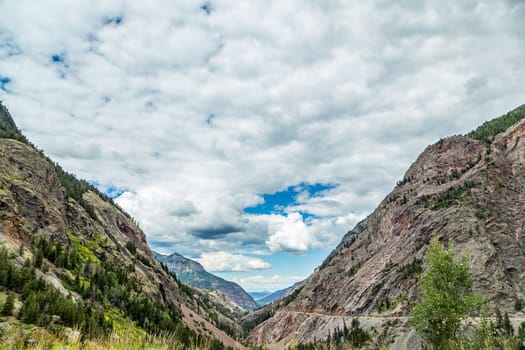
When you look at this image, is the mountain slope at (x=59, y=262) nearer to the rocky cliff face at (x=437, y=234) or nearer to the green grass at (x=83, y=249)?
the green grass at (x=83, y=249)

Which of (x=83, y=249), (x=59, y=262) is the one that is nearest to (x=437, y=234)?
(x=59, y=262)

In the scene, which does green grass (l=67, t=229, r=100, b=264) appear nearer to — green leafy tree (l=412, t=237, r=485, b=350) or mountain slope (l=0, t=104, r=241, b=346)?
mountain slope (l=0, t=104, r=241, b=346)

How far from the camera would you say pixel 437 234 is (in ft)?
357

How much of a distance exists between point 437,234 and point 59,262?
341 ft

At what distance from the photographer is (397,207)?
162250 mm

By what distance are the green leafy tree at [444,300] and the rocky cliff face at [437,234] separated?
52.4 metres

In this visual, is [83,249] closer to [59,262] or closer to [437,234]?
[59,262]

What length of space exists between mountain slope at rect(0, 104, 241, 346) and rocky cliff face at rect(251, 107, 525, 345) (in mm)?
40952

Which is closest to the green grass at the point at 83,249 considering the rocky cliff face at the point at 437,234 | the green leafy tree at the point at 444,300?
the rocky cliff face at the point at 437,234

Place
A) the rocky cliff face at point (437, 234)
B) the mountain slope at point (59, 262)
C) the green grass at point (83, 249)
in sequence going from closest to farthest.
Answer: the mountain slope at point (59, 262), the green grass at point (83, 249), the rocky cliff face at point (437, 234)

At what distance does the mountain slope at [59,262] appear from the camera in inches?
1636

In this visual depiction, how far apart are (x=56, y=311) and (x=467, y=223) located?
384ft

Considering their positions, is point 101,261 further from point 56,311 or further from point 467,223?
point 467,223

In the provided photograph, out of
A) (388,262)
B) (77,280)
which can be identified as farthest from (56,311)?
(388,262)
